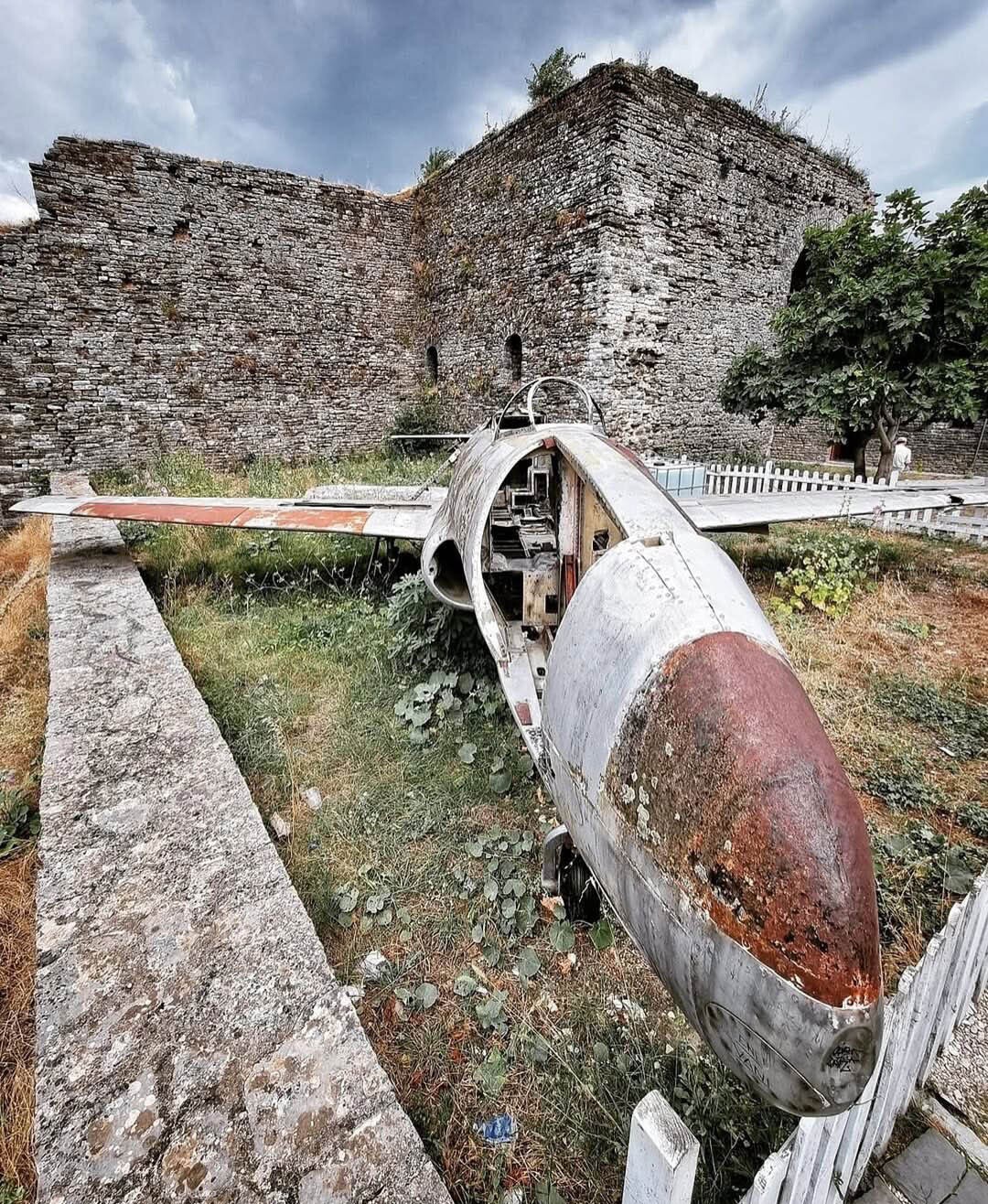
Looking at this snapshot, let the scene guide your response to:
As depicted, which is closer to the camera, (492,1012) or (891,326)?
(492,1012)

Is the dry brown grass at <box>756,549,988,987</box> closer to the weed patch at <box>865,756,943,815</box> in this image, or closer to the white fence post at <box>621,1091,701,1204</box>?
the weed patch at <box>865,756,943,815</box>

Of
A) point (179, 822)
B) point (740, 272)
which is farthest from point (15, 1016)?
point (740, 272)

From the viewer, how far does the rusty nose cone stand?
97 centimetres

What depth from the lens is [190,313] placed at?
1241 cm

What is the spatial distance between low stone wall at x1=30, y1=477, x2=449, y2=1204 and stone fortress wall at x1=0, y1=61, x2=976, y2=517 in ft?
34.5

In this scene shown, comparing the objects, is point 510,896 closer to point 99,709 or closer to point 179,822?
point 179,822

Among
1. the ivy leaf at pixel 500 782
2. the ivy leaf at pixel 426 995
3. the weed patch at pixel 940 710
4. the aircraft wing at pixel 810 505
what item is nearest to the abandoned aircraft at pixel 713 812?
the ivy leaf at pixel 426 995

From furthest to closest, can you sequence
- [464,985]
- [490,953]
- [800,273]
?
[800,273] < [490,953] < [464,985]

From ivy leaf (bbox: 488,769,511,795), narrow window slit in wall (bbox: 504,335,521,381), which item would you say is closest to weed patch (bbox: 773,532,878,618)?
ivy leaf (bbox: 488,769,511,795)

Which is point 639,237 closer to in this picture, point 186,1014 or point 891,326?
point 891,326

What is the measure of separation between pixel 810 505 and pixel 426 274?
1263 centimetres

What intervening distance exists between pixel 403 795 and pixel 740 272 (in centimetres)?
1338

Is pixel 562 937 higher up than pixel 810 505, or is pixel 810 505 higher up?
pixel 810 505

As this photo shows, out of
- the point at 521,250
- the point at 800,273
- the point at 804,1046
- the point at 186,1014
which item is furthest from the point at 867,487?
the point at 800,273
